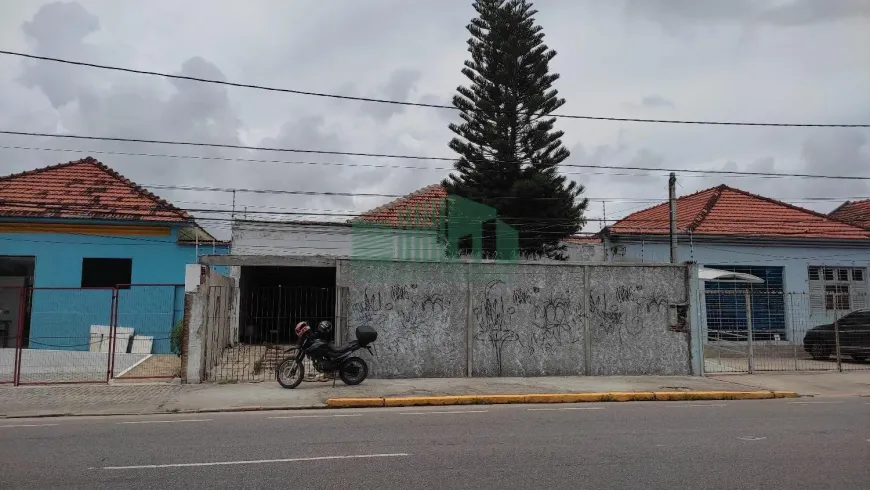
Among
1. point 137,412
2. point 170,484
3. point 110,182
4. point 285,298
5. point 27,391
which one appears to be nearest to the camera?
point 170,484

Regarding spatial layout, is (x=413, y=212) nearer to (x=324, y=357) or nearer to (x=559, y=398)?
(x=324, y=357)

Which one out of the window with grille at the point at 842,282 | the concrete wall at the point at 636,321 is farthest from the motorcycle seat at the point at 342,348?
the window with grille at the point at 842,282

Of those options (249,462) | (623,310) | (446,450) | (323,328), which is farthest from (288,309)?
(623,310)

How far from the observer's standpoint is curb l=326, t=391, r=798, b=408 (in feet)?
34.5

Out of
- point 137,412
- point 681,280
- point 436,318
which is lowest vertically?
point 137,412

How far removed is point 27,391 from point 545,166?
1625cm

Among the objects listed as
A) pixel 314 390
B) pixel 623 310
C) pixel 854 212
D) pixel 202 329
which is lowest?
pixel 314 390

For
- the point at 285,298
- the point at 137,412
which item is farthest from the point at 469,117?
the point at 137,412

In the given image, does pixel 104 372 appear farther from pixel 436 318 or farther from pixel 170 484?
pixel 170 484

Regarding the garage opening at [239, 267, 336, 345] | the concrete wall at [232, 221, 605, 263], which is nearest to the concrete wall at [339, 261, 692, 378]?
the garage opening at [239, 267, 336, 345]

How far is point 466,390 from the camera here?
459 inches

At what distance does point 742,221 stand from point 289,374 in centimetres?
1803

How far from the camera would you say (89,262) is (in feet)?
62.8

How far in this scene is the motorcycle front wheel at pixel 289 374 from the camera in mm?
11703
